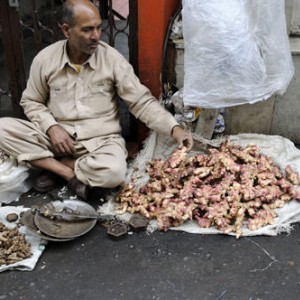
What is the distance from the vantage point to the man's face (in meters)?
3.40

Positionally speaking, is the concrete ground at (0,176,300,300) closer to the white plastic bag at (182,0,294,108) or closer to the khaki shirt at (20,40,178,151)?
the khaki shirt at (20,40,178,151)

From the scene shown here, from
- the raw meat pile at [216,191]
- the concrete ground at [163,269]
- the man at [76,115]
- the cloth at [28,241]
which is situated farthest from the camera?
the man at [76,115]

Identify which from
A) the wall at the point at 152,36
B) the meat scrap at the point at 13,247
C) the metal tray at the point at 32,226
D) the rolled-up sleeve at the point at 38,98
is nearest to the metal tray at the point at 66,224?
the metal tray at the point at 32,226

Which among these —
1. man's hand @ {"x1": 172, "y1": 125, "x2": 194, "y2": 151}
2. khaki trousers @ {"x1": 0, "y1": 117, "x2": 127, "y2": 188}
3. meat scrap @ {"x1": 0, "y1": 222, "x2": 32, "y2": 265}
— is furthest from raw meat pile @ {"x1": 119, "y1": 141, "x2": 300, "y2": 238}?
meat scrap @ {"x1": 0, "y1": 222, "x2": 32, "y2": 265}

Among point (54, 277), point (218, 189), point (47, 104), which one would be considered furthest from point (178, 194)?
point (47, 104)

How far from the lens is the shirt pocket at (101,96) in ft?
12.3

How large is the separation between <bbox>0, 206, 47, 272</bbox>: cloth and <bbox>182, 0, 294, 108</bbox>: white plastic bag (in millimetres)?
1508

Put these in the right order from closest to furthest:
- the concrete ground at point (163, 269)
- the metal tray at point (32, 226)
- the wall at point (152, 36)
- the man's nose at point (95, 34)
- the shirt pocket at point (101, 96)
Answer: the concrete ground at point (163, 269)
the metal tray at point (32, 226)
the man's nose at point (95, 34)
the shirt pocket at point (101, 96)
the wall at point (152, 36)

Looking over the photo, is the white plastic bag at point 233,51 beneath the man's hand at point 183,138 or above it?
above

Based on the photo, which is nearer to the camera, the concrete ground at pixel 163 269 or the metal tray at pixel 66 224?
the concrete ground at pixel 163 269

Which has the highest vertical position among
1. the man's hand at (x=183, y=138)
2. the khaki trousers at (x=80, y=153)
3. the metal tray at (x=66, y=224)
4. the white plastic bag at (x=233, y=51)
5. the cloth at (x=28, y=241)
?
the white plastic bag at (x=233, y=51)

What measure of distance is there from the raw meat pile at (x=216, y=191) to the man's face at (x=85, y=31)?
3.32 ft

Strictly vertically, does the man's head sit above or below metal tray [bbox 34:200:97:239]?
above

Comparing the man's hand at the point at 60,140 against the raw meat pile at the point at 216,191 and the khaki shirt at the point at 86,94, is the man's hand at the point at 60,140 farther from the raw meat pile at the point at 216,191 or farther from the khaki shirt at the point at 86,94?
the raw meat pile at the point at 216,191
